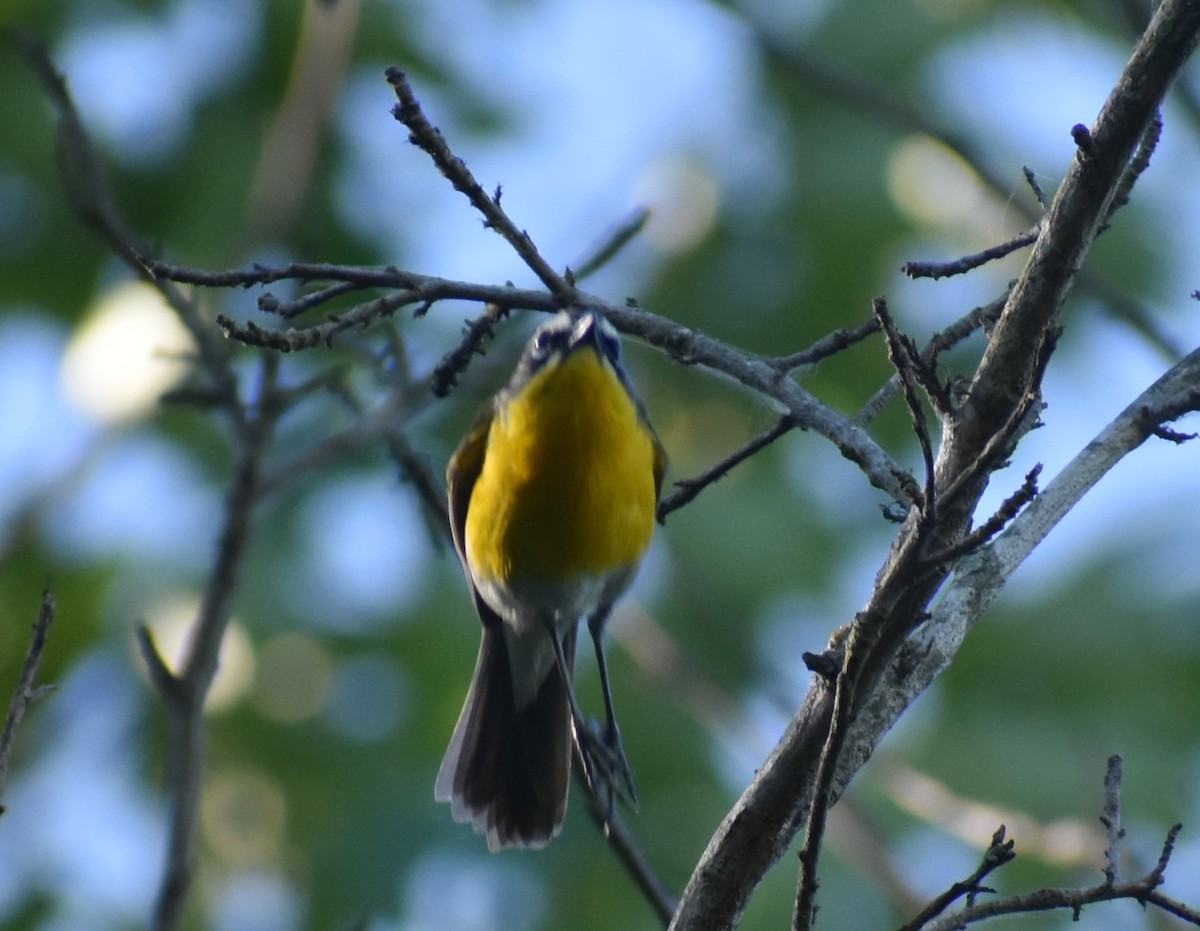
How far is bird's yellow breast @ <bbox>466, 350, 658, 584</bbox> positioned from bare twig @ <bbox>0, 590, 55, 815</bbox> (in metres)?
1.71

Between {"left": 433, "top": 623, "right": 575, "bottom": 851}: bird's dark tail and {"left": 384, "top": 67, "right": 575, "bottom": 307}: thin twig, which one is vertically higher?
{"left": 433, "top": 623, "right": 575, "bottom": 851}: bird's dark tail

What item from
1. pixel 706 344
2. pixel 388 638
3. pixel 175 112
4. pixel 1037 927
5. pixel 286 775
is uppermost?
pixel 175 112

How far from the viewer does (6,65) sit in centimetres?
1052

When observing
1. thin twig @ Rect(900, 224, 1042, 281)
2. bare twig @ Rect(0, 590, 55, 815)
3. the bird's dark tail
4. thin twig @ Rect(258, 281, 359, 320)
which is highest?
the bird's dark tail

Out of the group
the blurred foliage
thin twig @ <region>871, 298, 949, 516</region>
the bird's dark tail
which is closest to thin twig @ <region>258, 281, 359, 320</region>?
thin twig @ <region>871, 298, 949, 516</region>

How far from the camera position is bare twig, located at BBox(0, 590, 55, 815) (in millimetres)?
2553

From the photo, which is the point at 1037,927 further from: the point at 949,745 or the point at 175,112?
the point at 175,112

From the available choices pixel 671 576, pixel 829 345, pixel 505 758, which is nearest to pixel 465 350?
pixel 829 345

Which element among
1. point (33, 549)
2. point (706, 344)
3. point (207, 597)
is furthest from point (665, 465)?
point (33, 549)

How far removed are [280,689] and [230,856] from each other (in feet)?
3.76

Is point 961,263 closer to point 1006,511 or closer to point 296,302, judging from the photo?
point 1006,511

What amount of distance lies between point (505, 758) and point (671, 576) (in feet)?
13.4

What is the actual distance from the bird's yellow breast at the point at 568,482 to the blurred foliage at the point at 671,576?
3752 mm

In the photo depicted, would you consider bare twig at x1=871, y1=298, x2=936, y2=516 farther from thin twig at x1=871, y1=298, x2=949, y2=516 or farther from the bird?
the bird
